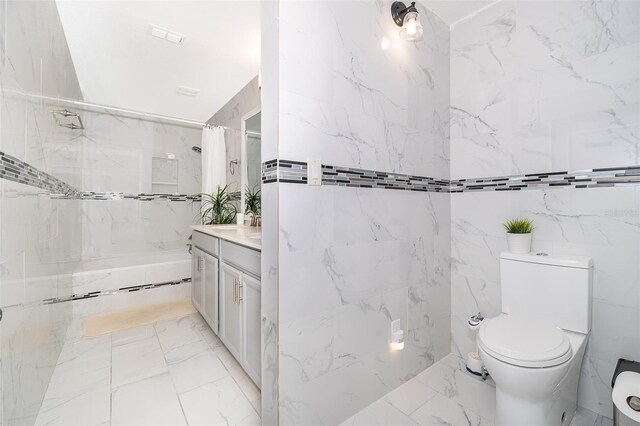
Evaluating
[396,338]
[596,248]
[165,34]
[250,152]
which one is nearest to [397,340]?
[396,338]

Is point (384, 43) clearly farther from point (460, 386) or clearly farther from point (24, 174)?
point (460, 386)

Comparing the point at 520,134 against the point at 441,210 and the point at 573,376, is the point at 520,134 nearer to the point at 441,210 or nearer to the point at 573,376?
the point at 441,210

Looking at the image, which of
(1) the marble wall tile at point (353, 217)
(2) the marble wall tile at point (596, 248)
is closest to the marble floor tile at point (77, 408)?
(1) the marble wall tile at point (353, 217)

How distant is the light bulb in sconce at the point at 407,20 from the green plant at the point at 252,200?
1.78m

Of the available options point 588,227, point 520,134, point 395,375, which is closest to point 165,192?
point 395,375

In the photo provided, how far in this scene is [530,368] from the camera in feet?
3.55

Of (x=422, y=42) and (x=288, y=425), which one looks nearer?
(x=288, y=425)

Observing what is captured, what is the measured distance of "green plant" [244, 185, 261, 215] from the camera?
2709mm

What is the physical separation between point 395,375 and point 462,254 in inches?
36.9

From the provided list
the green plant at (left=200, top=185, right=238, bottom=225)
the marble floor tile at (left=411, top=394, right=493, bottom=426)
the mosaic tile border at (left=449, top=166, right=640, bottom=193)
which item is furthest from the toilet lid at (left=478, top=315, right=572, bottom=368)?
the green plant at (left=200, top=185, right=238, bottom=225)

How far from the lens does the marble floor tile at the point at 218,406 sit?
4.53 ft

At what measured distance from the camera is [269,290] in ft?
3.94

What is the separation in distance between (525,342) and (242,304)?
4.64 ft

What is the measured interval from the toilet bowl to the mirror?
2.19 metres
